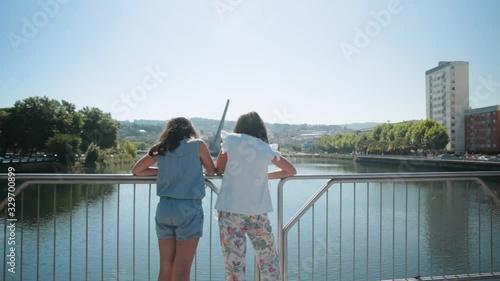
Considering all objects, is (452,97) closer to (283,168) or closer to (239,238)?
(283,168)

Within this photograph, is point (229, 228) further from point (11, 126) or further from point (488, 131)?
point (488, 131)

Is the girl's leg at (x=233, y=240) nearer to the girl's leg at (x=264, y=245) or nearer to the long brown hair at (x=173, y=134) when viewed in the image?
the girl's leg at (x=264, y=245)

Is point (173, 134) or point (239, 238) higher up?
point (173, 134)

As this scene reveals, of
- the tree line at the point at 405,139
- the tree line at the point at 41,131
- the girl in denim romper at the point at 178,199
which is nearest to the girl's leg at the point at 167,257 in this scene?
the girl in denim romper at the point at 178,199

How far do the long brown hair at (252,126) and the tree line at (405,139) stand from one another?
57412mm

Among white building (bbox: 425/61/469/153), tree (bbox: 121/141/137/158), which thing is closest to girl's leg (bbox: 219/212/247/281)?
tree (bbox: 121/141/137/158)

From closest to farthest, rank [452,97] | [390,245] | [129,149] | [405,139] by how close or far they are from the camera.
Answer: [390,245]
[405,139]
[129,149]
[452,97]

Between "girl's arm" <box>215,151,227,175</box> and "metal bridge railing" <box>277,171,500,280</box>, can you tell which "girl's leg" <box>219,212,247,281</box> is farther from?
"metal bridge railing" <box>277,171,500,280</box>

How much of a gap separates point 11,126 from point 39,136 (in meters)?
2.80

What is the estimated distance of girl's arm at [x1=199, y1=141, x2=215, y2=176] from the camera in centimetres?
241

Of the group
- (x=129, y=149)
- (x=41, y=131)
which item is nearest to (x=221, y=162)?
(x=41, y=131)

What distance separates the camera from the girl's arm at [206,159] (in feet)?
7.91

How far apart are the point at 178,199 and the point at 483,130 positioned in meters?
60.9

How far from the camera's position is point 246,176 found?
2.34 m
